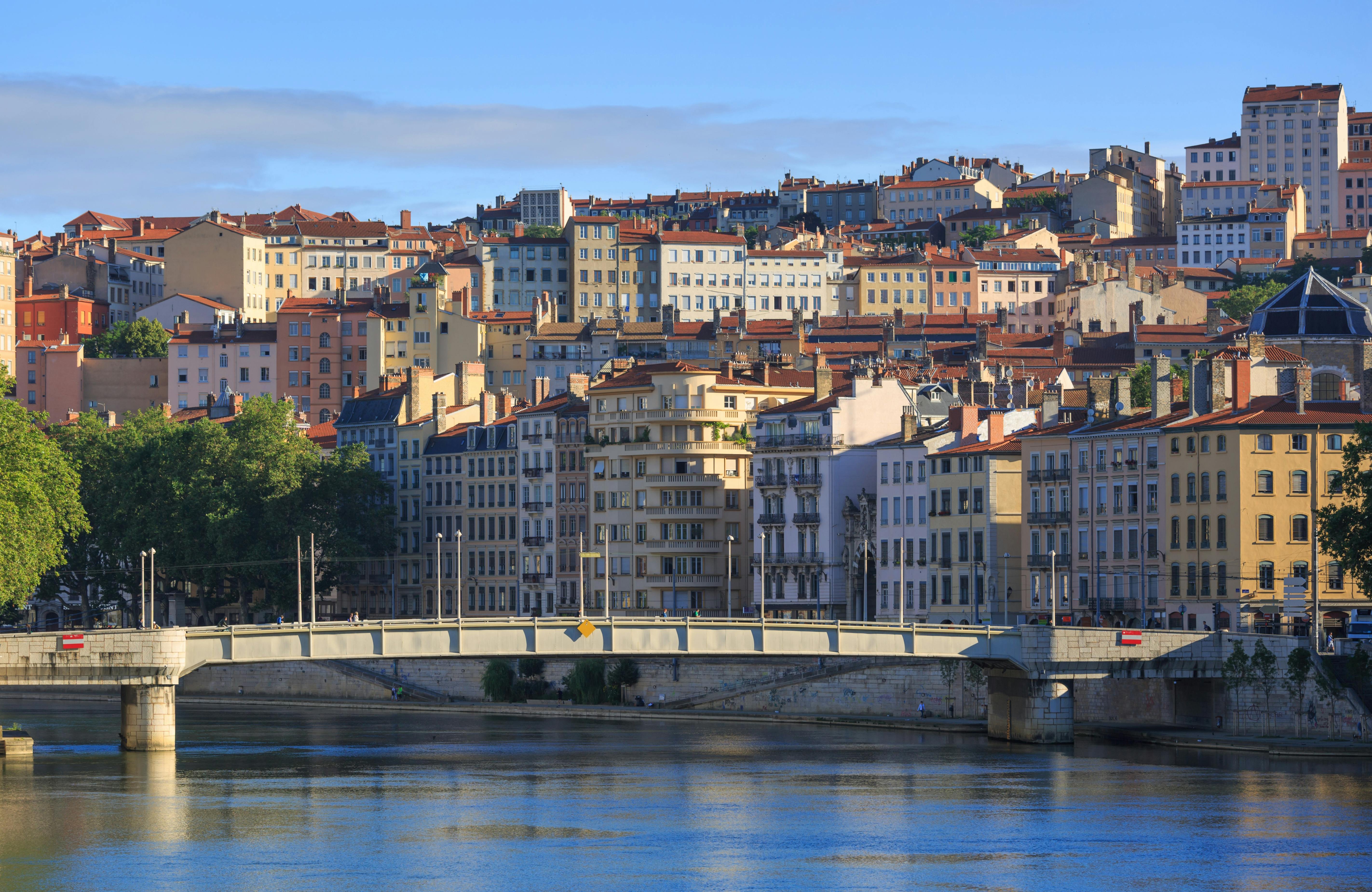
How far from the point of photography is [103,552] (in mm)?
145000

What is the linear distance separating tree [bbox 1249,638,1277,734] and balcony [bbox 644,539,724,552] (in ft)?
152

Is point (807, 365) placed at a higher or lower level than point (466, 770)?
higher

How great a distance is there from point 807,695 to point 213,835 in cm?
4356

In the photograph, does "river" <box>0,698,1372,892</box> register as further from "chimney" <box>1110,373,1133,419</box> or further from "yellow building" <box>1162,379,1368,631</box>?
"chimney" <box>1110,373,1133,419</box>

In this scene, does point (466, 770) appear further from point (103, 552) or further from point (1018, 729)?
point (103, 552)

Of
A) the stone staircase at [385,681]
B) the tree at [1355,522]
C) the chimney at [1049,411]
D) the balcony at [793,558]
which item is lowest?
the stone staircase at [385,681]

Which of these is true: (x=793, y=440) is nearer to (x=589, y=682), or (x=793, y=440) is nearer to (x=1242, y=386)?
(x=589, y=682)

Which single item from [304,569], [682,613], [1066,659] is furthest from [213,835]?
[304,569]

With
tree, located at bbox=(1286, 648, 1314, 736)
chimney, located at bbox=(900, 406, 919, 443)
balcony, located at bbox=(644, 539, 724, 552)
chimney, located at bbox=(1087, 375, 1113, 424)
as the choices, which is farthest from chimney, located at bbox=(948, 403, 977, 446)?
tree, located at bbox=(1286, 648, 1314, 736)

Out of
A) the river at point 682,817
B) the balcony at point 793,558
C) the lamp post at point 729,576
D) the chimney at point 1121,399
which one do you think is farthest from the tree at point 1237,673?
the lamp post at point 729,576

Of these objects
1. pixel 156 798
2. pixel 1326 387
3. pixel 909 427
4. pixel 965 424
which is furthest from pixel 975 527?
pixel 156 798

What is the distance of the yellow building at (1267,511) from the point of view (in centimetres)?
9925

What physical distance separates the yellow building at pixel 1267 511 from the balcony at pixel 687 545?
117 feet

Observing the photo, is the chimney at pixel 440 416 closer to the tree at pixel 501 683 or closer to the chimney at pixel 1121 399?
the tree at pixel 501 683
